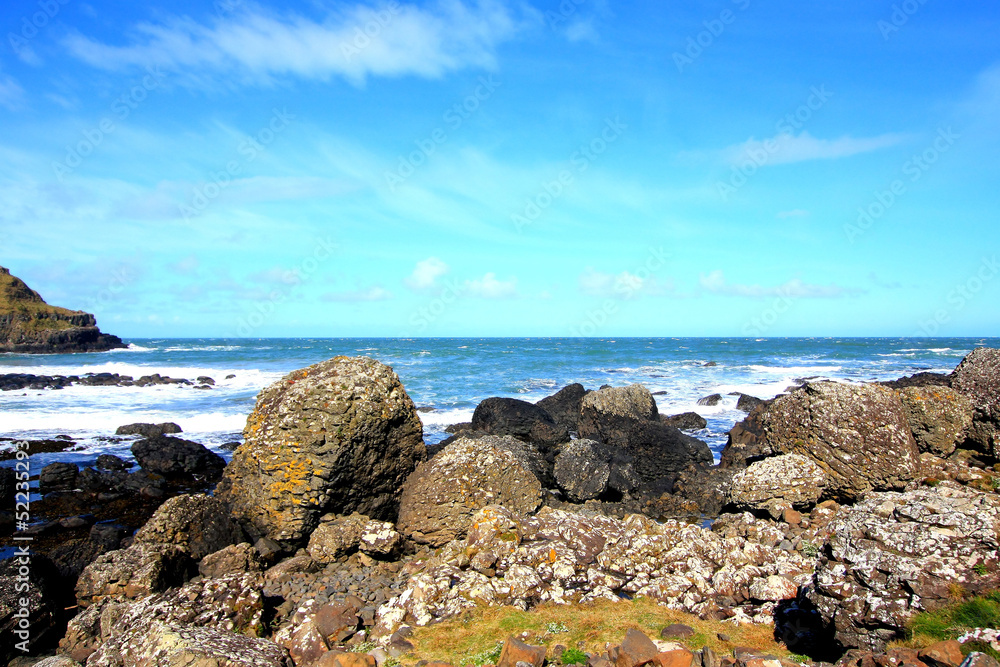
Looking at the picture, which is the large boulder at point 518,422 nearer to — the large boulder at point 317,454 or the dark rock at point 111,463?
the large boulder at point 317,454

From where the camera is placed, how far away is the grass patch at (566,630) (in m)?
6.89

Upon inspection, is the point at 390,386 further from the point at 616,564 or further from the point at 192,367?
the point at 192,367

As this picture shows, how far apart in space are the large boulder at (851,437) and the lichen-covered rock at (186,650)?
11.7 metres

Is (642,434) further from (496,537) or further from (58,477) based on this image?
(58,477)

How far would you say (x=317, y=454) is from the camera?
416 inches

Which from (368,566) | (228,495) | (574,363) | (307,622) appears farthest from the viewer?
(574,363)

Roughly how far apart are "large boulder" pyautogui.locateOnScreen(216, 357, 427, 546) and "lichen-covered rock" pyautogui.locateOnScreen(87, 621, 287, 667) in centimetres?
332

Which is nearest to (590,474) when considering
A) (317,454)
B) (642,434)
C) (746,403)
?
(642,434)

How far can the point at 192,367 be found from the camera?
216ft

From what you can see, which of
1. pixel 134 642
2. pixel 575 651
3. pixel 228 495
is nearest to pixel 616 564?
pixel 575 651

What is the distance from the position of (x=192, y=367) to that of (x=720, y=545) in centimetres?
6914

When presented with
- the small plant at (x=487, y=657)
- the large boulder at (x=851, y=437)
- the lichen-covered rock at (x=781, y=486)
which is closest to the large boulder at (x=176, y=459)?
the small plant at (x=487, y=657)

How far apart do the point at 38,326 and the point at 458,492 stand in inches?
4491

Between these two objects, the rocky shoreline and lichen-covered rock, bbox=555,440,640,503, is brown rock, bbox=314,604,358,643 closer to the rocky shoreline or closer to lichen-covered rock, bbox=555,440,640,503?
the rocky shoreline
